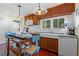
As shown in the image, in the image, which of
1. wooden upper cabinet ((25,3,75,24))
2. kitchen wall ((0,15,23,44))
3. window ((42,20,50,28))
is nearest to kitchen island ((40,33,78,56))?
window ((42,20,50,28))

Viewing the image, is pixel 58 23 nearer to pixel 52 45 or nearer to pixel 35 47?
pixel 52 45

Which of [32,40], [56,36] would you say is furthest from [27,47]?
[56,36]

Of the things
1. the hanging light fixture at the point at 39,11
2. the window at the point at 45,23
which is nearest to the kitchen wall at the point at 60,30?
the window at the point at 45,23

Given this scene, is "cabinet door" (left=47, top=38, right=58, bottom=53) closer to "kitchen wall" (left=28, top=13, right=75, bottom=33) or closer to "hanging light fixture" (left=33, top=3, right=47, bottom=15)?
"kitchen wall" (left=28, top=13, right=75, bottom=33)

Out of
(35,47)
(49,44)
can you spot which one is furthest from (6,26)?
(49,44)

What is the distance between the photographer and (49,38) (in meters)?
1.59

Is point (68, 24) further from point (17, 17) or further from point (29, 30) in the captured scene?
point (17, 17)

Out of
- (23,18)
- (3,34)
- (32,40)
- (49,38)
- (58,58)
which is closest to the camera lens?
(58,58)

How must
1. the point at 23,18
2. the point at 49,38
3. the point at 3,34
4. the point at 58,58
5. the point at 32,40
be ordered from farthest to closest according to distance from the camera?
the point at 49,38 → the point at 32,40 → the point at 23,18 → the point at 3,34 → the point at 58,58

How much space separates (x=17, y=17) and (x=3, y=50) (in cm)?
50

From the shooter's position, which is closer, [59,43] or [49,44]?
[49,44]

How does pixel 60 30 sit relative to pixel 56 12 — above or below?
below

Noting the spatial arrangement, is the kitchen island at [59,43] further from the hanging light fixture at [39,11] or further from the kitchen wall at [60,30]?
the hanging light fixture at [39,11]

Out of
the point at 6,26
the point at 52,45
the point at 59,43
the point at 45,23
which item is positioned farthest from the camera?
the point at 59,43
